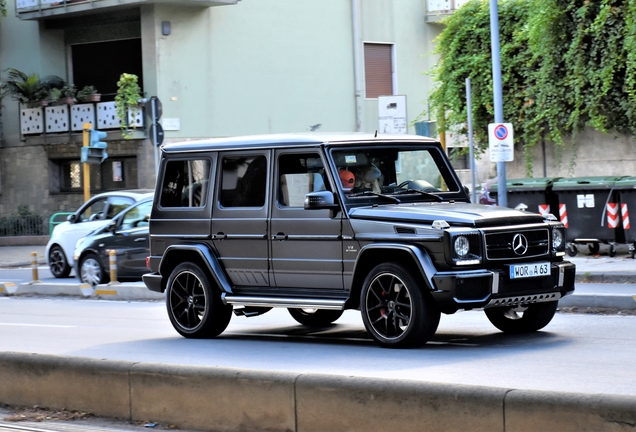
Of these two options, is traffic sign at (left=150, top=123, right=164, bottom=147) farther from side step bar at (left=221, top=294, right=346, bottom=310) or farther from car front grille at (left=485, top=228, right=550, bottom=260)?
car front grille at (left=485, top=228, right=550, bottom=260)

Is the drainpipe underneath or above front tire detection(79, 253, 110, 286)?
above

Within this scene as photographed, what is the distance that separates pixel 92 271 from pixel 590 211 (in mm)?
9043

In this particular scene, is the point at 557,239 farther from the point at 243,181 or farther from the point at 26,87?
the point at 26,87

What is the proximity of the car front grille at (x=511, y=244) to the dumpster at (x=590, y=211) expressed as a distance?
1016 cm

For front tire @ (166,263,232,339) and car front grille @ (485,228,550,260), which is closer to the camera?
car front grille @ (485,228,550,260)

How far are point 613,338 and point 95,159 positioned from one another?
18112mm

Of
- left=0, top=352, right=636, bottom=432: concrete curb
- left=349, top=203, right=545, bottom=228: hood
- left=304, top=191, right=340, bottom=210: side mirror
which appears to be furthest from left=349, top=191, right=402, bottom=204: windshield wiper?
left=0, top=352, right=636, bottom=432: concrete curb

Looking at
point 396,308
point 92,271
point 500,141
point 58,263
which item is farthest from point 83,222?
point 396,308

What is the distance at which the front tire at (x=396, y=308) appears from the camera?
8969 millimetres

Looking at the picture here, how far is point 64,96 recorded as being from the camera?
34312 millimetres

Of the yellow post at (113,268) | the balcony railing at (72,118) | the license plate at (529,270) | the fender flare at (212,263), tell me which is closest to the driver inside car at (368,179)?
the license plate at (529,270)

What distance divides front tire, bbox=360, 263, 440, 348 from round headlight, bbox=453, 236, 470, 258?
0.45 metres

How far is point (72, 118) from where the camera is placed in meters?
34.2

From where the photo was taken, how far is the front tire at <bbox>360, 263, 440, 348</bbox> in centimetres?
897
